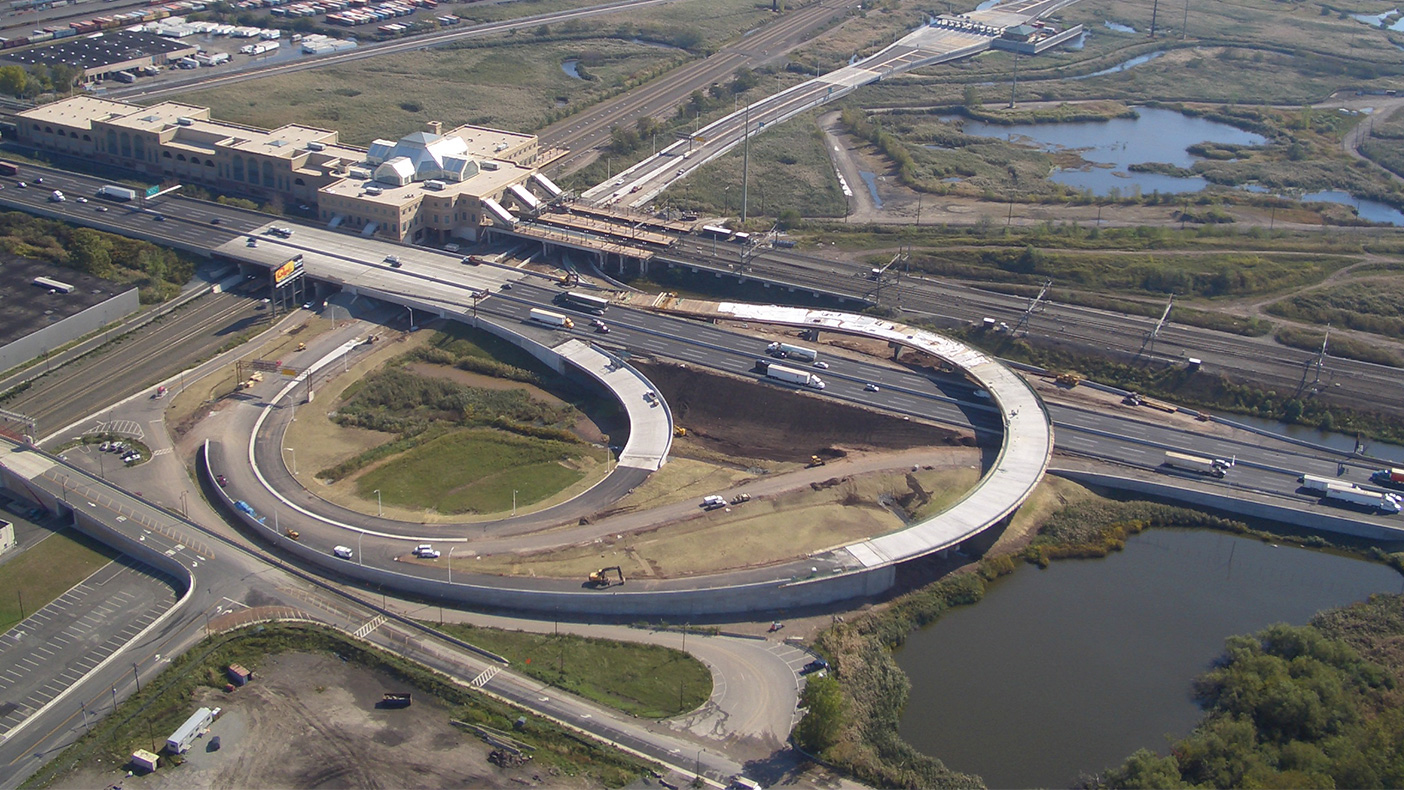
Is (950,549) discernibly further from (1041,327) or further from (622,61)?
(622,61)

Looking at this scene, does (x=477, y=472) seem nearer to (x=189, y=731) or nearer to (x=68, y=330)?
(x=189, y=731)

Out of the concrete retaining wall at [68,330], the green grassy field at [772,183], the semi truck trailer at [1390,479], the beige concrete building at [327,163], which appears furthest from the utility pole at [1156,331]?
the concrete retaining wall at [68,330]

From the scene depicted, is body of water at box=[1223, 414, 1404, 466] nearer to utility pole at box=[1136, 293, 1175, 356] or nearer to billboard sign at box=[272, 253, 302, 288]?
utility pole at box=[1136, 293, 1175, 356]

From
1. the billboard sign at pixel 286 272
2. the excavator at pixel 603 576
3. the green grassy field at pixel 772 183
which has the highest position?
the green grassy field at pixel 772 183

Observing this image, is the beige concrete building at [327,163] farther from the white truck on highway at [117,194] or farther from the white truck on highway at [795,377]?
the white truck on highway at [795,377]

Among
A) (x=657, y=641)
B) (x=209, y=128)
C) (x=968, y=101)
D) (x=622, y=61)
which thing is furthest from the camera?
(x=622, y=61)

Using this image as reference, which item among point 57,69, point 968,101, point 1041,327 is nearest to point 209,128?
point 57,69
